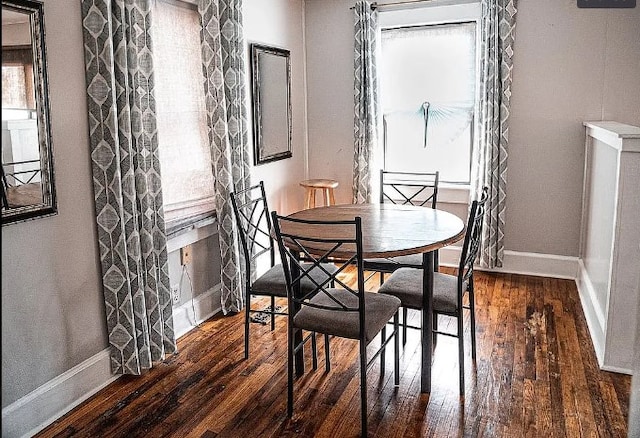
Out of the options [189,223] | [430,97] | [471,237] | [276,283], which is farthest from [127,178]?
[430,97]

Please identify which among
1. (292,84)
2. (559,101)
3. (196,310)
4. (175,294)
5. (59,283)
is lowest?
(196,310)

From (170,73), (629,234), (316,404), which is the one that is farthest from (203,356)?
(629,234)

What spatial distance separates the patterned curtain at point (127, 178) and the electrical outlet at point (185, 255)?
0.45 metres

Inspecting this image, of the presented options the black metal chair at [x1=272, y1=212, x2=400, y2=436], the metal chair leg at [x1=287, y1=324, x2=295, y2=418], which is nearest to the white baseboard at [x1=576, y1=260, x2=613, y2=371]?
the black metal chair at [x1=272, y1=212, x2=400, y2=436]

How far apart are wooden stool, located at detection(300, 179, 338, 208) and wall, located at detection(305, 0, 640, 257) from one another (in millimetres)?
1195

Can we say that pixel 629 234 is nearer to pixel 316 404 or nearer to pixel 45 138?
pixel 316 404

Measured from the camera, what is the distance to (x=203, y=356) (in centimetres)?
327

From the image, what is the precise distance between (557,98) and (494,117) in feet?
1.62

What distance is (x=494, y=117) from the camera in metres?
4.46

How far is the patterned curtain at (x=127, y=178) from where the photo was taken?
8.82 feet

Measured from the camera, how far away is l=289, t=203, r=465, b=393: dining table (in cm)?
264

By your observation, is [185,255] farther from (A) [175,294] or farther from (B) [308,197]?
(B) [308,197]

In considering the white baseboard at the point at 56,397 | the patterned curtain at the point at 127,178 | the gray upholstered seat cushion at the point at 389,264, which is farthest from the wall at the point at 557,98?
the white baseboard at the point at 56,397

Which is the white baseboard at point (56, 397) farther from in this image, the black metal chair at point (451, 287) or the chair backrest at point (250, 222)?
the black metal chair at point (451, 287)
